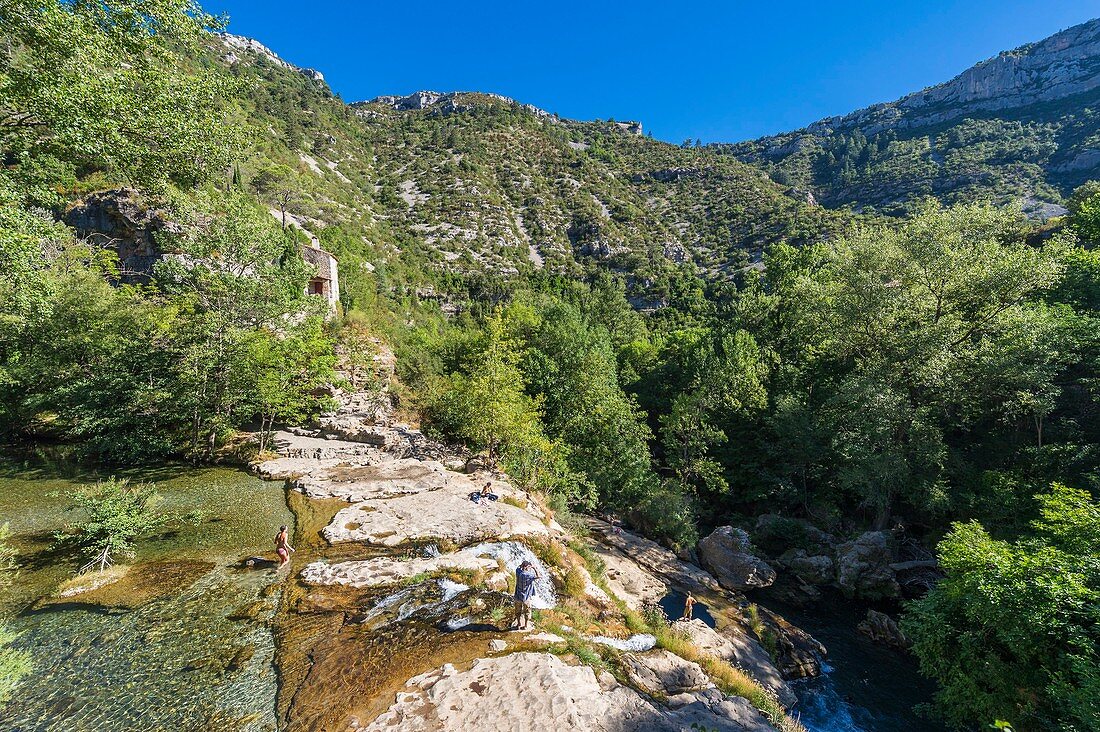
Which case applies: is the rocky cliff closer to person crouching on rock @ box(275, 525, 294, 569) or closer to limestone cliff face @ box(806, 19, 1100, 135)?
limestone cliff face @ box(806, 19, 1100, 135)

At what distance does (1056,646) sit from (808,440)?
15.8 m

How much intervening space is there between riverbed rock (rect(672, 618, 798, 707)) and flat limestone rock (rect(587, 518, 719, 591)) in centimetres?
352

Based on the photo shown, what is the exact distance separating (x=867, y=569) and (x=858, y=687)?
6.54 metres

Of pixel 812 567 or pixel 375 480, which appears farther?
pixel 812 567

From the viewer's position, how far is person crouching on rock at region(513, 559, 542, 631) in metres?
7.44

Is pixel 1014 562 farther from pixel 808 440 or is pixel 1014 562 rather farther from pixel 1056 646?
pixel 808 440

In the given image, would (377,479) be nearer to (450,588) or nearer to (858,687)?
(450,588)

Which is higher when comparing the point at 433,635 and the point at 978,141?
the point at 978,141

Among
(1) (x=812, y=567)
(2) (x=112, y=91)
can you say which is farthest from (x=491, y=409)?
(1) (x=812, y=567)

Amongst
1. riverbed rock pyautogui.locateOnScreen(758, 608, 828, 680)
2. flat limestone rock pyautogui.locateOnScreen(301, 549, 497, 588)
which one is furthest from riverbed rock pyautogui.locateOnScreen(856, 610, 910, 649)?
flat limestone rock pyautogui.locateOnScreen(301, 549, 497, 588)

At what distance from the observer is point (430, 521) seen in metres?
11.8

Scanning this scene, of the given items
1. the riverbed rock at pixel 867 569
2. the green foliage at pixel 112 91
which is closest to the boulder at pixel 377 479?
the green foliage at pixel 112 91

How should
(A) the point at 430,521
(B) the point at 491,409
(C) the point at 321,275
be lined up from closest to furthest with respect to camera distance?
(A) the point at 430,521 < (B) the point at 491,409 < (C) the point at 321,275

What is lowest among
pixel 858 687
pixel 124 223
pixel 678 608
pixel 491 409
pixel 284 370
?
pixel 858 687
